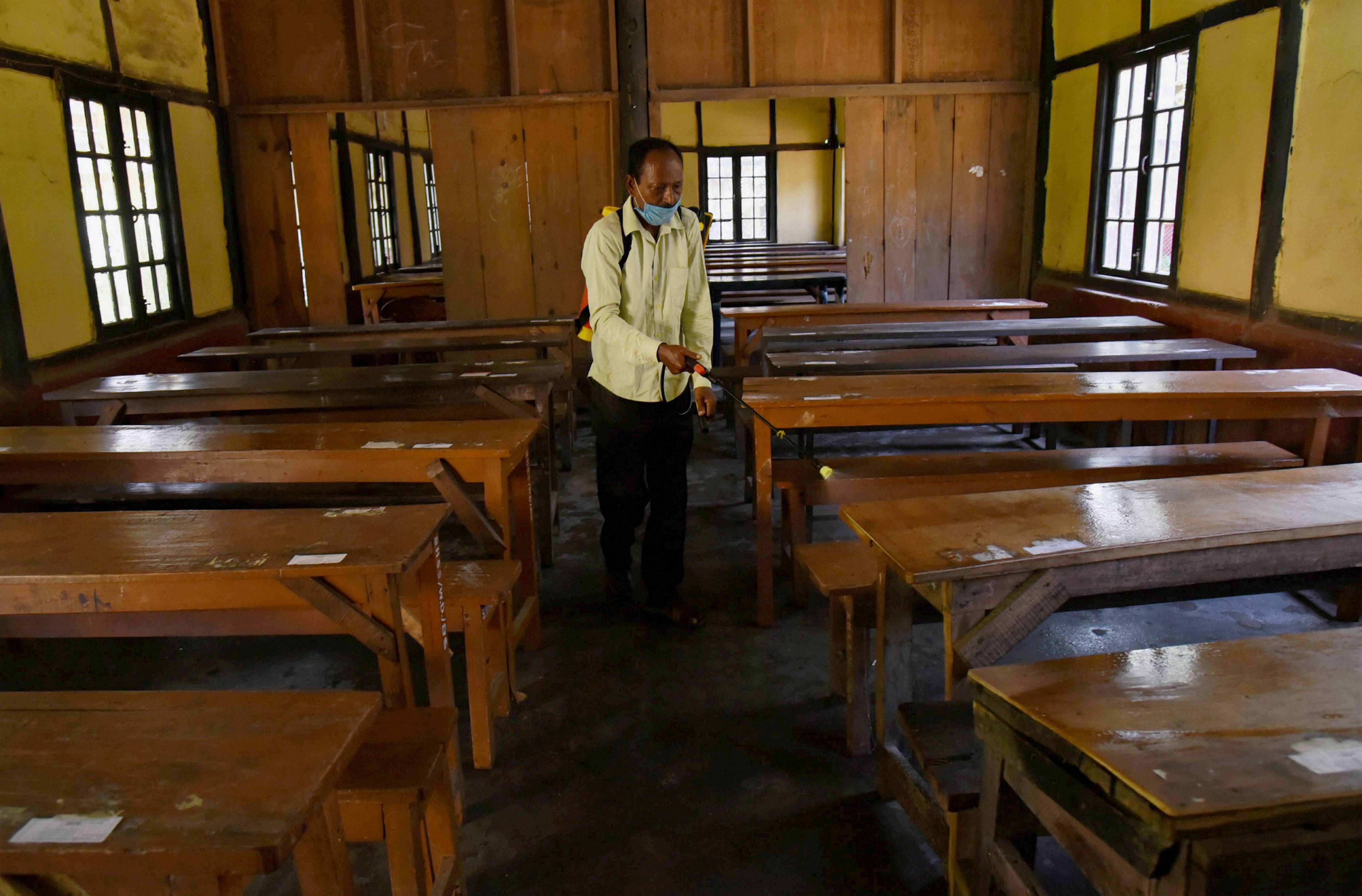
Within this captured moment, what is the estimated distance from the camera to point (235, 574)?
1.87 metres

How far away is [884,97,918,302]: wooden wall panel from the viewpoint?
7.14 meters

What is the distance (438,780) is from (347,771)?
17 centimetres

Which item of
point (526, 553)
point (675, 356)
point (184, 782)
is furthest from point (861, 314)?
point (184, 782)

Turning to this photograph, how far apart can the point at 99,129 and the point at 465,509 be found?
4.30 metres

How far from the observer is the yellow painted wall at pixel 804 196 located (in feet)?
44.9

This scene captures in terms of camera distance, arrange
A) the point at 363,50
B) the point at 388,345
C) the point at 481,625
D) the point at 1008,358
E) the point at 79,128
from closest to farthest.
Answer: the point at 481,625, the point at 1008,358, the point at 79,128, the point at 388,345, the point at 363,50

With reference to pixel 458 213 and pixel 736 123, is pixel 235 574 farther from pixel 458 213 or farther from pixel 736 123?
pixel 736 123

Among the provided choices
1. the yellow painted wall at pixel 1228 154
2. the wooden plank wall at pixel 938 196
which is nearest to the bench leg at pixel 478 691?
the yellow painted wall at pixel 1228 154

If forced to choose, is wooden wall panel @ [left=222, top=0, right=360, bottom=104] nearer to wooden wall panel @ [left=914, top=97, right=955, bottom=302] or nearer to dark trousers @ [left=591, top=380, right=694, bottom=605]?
wooden wall panel @ [left=914, top=97, right=955, bottom=302]

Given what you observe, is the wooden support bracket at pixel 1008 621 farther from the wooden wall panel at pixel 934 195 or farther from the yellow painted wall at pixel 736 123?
the yellow painted wall at pixel 736 123

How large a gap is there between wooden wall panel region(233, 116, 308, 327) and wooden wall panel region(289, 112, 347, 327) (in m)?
0.07

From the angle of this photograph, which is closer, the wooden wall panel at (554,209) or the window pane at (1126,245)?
the window pane at (1126,245)

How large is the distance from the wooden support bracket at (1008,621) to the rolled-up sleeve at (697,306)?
1.54m

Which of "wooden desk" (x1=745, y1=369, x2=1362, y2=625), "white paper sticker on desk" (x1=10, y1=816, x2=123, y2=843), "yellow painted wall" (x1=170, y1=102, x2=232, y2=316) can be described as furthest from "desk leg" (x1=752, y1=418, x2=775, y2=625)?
"yellow painted wall" (x1=170, y1=102, x2=232, y2=316)
